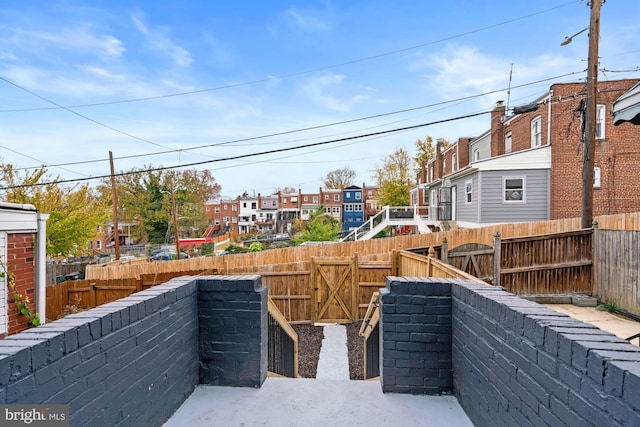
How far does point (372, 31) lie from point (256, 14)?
4233 mm

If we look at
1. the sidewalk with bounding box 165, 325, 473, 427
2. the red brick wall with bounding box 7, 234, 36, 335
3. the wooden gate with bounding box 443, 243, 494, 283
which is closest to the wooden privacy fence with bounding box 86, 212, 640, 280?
the wooden gate with bounding box 443, 243, 494, 283

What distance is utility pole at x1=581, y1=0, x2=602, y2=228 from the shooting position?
8.51 metres

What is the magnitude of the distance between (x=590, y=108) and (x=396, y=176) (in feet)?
81.6

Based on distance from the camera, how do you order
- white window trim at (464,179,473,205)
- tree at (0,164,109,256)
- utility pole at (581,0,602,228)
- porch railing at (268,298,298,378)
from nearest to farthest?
porch railing at (268,298,298,378), utility pole at (581,0,602,228), tree at (0,164,109,256), white window trim at (464,179,473,205)

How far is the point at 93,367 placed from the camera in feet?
5.59

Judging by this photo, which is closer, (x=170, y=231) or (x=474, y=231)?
(x=474, y=231)

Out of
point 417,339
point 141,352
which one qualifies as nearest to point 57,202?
point 141,352

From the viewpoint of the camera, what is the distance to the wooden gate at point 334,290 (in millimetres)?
8391

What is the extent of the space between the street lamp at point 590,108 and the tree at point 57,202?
61.4ft

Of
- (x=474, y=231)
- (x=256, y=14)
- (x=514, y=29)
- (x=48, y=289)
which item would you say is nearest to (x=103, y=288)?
(x=48, y=289)

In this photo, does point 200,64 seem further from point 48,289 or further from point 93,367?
point 93,367

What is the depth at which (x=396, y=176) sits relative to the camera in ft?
110

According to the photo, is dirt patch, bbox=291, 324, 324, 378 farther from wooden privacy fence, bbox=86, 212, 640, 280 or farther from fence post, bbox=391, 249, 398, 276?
wooden privacy fence, bbox=86, 212, 640, 280

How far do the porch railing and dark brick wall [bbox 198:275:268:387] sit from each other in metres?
0.97
